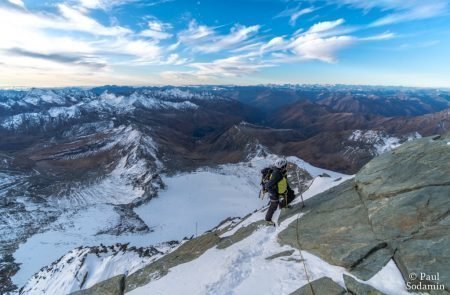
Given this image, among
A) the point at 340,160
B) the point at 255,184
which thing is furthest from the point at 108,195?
the point at 340,160

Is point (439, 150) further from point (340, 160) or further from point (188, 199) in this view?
point (340, 160)

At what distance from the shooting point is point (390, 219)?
1296 cm

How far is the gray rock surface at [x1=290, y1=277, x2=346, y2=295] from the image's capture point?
10.9m

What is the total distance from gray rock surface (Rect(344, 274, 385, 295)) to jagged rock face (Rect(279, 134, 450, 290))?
442 mm

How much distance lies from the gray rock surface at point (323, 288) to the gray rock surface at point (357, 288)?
0.27m

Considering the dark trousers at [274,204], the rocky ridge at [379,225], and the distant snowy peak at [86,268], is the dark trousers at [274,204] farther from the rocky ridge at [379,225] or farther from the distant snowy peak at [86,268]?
the distant snowy peak at [86,268]

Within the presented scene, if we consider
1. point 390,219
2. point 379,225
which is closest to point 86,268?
point 379,225

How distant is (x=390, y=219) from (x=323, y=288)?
14.3 ft

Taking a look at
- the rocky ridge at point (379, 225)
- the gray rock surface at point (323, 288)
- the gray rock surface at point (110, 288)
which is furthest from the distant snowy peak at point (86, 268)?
the gray rock surface at point (323, 288)

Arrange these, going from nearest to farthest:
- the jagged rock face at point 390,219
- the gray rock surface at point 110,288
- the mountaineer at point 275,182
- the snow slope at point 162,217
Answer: the jagged rock face at point 390,219 < the gray rock surface at point 110,288 < the mountaineer at point 275,182 < the snow slope at point 162,217

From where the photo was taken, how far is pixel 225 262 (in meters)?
15.3

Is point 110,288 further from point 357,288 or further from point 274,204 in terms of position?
point 357,288

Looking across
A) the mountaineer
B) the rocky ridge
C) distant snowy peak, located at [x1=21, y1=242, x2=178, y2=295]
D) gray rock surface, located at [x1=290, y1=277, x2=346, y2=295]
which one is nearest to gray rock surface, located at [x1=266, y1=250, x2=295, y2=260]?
the rocky ridge

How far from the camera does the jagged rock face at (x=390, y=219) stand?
11.0 metres
